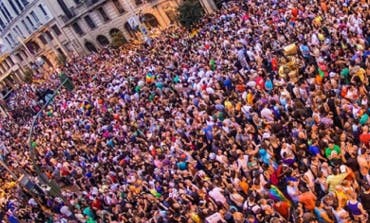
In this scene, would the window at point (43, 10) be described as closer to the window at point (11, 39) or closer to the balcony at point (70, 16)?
the balcony at point (70, 16)

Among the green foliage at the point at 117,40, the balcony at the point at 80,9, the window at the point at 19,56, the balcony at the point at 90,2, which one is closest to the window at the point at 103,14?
the balcony at the point at 80,9

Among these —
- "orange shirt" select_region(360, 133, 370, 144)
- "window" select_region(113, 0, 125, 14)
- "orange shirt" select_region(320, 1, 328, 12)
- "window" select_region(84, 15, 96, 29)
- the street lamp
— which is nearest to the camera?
"orange shirt" select_region(360, 133, 370, 144)

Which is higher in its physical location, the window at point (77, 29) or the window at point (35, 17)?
the window at point (35, 17)

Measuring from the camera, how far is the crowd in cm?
1331

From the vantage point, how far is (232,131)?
18.5 meters

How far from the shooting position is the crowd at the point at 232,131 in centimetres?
1331

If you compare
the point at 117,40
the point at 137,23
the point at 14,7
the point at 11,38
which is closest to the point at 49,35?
the point at 14,7

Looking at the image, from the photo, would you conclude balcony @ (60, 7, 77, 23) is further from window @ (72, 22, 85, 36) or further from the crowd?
the crowd

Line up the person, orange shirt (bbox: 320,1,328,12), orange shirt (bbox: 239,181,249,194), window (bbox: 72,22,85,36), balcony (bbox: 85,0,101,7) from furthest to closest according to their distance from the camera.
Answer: window (bbox: 72,22,85,36)
balcony (bbox: 85,0,101,7)
orange shirt (bbox: 320,1,328,12)
orange shirt (bbox: 239,181,249,194)
the person

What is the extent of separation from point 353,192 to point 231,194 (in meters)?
3.63

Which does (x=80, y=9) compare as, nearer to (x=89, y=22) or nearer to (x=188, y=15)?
(x=89, y=22)

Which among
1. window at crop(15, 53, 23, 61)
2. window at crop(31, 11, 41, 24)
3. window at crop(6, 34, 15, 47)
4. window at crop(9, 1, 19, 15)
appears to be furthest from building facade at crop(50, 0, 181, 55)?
window at crop(6, 34, 15, 47)

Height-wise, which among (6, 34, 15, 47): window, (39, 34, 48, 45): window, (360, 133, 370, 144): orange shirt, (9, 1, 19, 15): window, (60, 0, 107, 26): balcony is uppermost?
(9, 1, 19, 15): window

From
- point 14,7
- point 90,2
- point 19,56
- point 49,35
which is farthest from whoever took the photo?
point 19,56
